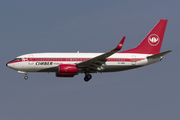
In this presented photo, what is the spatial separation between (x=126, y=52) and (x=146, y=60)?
3241 mm

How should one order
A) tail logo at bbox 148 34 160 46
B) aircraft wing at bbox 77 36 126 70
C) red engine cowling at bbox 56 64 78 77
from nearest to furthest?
aircraft wing at bbox 77 36 126 70
red engine cowling at bbox 56 64 78 77
tail logo at bbox 148 34 160 46

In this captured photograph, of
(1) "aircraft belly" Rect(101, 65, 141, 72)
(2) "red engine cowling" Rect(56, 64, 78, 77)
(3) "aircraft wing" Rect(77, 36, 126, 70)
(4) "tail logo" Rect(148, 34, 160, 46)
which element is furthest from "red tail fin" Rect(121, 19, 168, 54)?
(2) "red engine cowling" Rect(56, 64, 78, 77)

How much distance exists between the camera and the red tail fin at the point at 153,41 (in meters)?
56.4

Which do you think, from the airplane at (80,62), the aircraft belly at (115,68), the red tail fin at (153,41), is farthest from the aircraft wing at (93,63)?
the red tail fin at (153,41)

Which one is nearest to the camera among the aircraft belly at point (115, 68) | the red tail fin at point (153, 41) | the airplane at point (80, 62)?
the airplane at point (80, 62)

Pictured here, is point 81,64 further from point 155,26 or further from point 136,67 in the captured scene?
point 155,26

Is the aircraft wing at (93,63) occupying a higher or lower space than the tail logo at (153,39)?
lower

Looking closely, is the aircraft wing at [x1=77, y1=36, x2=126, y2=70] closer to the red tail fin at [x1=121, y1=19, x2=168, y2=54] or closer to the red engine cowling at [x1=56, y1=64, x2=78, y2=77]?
the red engine cowling at [x1=56, y1=64, x2=78, y2=77]

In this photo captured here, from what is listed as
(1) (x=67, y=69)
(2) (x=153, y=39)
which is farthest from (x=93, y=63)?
(2) (x=153, y=39)

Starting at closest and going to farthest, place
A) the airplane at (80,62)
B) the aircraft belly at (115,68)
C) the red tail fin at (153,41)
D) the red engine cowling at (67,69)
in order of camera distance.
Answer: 1. the red engine cowling at (67,69)
2. the airplane at (80,62)
3. the aircraft belly at (115,68)
4. the red tail fin at (153,41)

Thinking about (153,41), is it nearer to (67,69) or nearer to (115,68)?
(115,68)

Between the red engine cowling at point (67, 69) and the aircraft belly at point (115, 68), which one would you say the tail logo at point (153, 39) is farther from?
the red engine cowling at point (67, 69)

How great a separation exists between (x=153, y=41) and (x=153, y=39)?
36 cm

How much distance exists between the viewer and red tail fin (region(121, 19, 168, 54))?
56.4 metres
